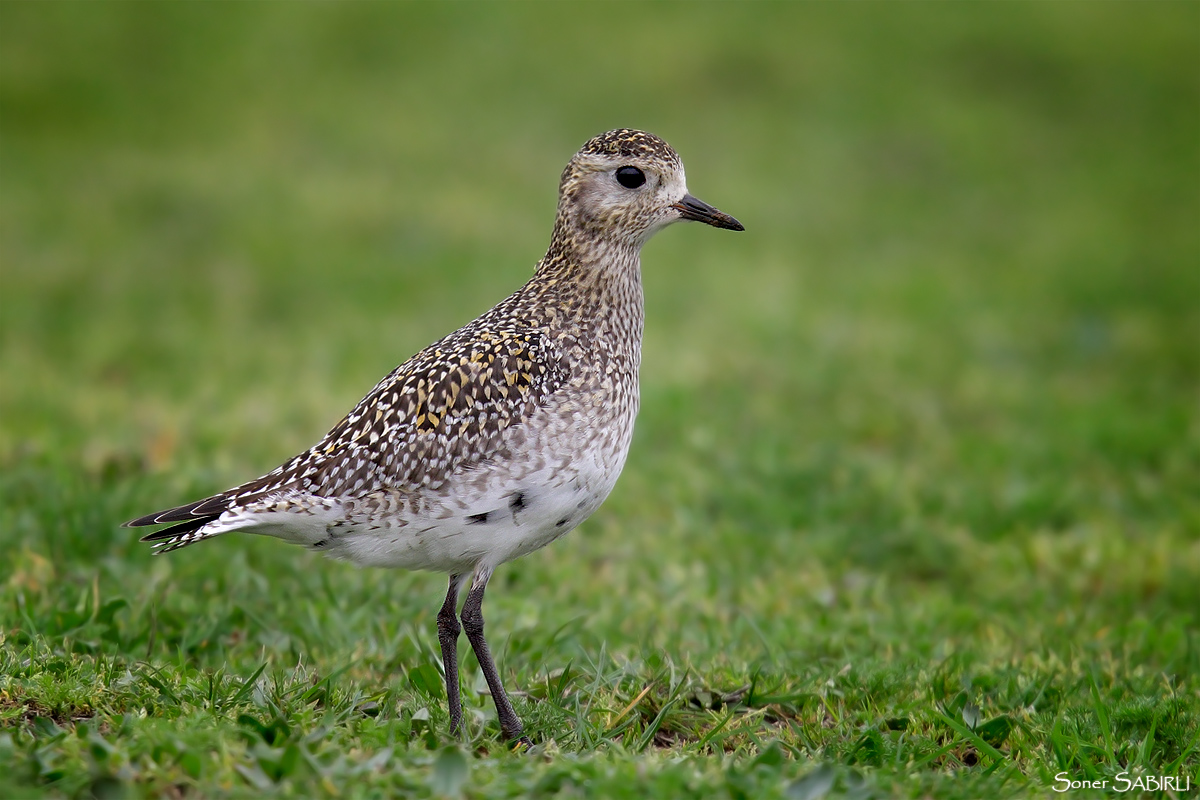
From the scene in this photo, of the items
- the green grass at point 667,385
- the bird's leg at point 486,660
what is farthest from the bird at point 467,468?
the green grass at point 667,385

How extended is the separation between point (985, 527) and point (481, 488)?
188 inches

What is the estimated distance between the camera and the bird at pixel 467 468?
15.8ft

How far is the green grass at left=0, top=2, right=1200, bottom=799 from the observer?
4.77 m

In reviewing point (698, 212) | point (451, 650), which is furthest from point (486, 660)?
point (698, 212)

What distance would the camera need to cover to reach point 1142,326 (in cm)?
1260

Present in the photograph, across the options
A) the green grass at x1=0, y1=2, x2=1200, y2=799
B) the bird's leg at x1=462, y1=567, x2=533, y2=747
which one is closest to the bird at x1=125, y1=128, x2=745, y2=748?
the bird's leg at x1=462, y1=567, x2=533, y2=747

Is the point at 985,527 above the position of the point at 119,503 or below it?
below

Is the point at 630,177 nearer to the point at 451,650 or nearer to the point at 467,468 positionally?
the point at 467,468

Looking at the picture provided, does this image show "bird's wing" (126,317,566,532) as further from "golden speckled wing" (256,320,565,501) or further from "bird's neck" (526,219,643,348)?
"bird's neck" (526,219,643,348)

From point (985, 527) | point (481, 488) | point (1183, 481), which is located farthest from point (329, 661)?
point (1183, 481)

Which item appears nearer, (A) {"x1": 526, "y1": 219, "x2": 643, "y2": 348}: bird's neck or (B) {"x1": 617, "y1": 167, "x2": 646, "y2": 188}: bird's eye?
(A) {"x1": 526, "y1": 219, "x2": 643, "y2": 348}: bird's neck

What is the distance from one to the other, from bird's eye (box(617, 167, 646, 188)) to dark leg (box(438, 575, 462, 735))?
1889mm

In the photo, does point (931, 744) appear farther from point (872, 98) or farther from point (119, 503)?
point (872, 98)

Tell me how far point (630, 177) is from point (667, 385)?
4.71m
